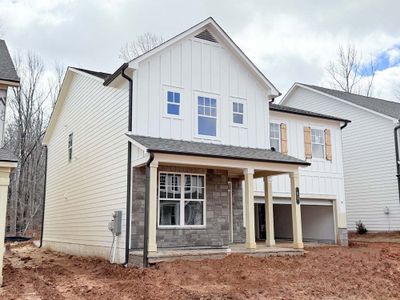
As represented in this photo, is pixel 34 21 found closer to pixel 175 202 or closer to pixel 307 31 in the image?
pixel 307 31

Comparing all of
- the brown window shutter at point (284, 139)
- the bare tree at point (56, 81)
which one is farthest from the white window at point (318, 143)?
the bare tree at point (56, 81)

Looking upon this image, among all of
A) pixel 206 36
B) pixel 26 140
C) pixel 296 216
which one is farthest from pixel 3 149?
pixel 26 140

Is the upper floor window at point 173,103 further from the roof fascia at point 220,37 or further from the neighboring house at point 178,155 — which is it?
the roof fascia at point 220,37

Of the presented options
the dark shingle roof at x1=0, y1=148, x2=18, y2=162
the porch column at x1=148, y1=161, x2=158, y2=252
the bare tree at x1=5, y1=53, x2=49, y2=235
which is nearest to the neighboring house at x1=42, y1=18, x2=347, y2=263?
the porch column at x1=148, y1=161, x2=158, y2=252

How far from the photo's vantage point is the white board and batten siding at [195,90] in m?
12.1

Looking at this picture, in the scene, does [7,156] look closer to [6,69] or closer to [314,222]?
[6,69]

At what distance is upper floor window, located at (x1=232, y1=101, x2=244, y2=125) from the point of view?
13.8 m

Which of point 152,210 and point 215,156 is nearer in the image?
point 152,210

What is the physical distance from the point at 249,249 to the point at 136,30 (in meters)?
22.5

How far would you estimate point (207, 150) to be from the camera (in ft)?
38.3

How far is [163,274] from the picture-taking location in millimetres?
8992

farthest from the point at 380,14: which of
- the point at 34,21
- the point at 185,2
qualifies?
the point at 34,21

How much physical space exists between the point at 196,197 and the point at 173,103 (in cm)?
291

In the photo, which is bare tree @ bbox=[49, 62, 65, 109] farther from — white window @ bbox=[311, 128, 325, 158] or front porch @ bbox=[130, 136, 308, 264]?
front porch @ bbox=[130, 136, 308, 264]
